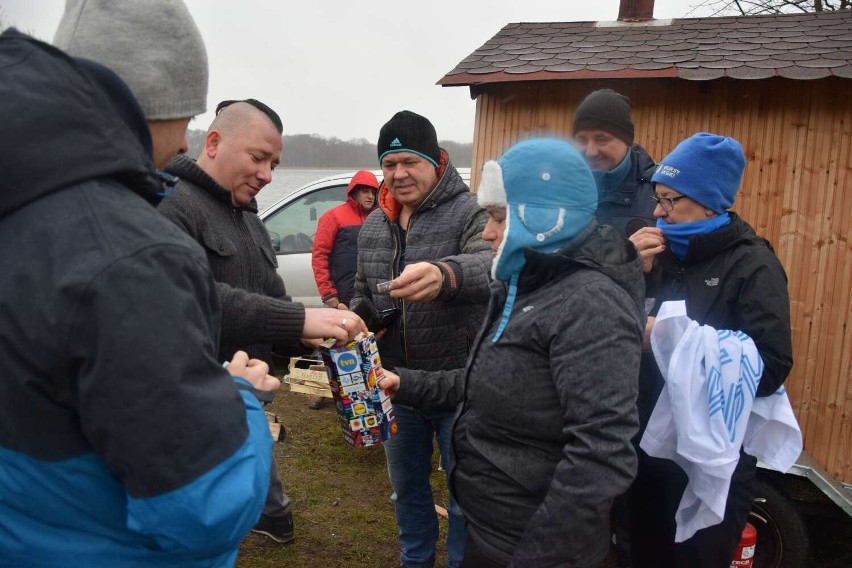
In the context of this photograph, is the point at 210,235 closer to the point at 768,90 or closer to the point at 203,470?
the point at 203,470

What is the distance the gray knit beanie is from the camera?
127 cm

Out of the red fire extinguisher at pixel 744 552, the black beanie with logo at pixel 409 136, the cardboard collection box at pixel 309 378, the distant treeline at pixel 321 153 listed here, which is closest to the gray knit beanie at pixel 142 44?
the black beanie with logo at pixel 409 136

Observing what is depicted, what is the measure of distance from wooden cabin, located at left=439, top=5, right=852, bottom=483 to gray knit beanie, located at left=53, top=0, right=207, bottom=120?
4158 mm

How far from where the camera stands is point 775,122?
486cm

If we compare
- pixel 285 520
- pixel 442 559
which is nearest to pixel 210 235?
pixel 285 520

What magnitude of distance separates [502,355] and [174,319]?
3.65ft

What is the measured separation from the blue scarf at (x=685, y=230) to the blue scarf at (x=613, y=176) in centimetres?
70

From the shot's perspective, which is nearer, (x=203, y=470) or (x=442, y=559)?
(x=203, y=470)

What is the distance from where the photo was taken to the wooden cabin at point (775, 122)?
4676 millimetres

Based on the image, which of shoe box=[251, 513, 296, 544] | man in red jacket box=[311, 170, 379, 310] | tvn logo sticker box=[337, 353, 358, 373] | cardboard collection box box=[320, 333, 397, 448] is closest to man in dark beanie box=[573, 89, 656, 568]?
cardboard collection box box=[320, 333, 397, 448]

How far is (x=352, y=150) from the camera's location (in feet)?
72.9

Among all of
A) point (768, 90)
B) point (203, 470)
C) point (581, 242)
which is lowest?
point (203, 470)

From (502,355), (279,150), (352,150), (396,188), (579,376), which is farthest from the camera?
(352,150)

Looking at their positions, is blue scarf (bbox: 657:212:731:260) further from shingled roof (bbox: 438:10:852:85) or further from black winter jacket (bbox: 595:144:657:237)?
shingled roof (bbox: 438:10:852:85)
